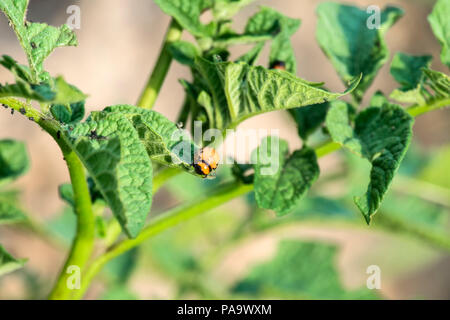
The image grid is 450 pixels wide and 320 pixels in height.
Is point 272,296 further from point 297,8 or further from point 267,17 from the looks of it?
point 297,8

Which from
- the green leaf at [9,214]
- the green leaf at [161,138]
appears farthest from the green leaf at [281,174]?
the green leaf at [9,214]

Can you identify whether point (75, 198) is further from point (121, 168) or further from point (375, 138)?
point (375, 138)

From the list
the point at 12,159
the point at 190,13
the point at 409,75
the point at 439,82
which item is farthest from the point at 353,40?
the point at 12,159

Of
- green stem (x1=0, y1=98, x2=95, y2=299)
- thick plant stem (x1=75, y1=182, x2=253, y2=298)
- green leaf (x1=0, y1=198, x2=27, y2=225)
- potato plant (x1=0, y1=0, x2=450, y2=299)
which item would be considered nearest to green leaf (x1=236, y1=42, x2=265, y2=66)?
potato plant (x1=0, y1=0, x2=450, y2=299)

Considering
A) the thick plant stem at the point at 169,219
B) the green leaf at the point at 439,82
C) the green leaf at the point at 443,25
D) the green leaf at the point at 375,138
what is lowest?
the thick plant stem at the point at 169,219

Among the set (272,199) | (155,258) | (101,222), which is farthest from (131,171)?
(155,258)

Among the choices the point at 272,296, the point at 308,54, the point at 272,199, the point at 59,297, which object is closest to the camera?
the point at 272,199

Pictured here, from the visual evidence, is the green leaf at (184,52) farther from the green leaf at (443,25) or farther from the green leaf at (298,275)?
the green leaf at (298,275)
